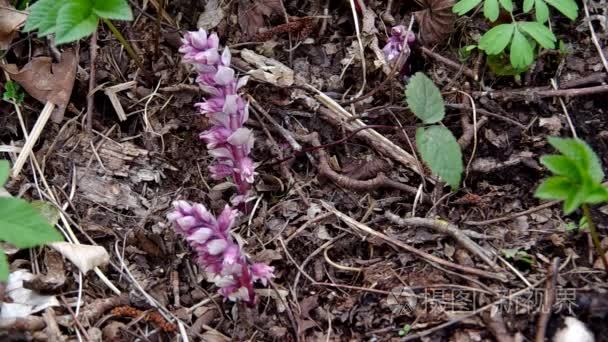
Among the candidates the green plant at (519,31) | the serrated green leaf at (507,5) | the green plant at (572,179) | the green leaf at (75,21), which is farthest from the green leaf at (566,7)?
the green leaf at (75,21)

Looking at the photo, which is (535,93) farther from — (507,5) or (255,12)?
(255,12)

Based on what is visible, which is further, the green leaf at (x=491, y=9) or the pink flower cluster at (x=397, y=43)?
the pink flower cluster at (x=397, y=43)

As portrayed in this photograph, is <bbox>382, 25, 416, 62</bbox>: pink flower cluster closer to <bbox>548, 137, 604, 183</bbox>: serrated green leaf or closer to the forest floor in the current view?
the forest floor

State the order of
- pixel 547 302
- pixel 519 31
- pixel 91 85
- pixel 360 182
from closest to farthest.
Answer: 1. pixel 547 302
2. pixel 360 182
3. pixel 519 31
4. pixel 91 85

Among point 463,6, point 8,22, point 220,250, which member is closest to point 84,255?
point 220,250

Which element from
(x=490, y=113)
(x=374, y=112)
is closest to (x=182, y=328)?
(x=374, y=112)

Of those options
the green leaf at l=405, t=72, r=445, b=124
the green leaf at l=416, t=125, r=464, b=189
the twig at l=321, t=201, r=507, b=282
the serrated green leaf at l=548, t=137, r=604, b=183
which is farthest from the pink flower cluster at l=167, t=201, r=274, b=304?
the serrated green leaf at l=548, t=137, r=604, b=183

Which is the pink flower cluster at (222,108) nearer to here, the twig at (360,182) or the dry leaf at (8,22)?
the twig at (360,182)
